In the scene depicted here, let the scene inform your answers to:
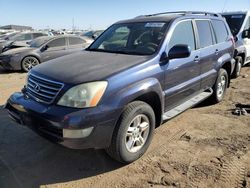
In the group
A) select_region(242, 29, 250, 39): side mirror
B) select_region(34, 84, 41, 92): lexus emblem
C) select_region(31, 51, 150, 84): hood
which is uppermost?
select_region(242, 29, 250, 39): side mirror

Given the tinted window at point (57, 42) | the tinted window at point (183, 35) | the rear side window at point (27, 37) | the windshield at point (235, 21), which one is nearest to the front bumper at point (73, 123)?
the tinted window at point (183, 35)

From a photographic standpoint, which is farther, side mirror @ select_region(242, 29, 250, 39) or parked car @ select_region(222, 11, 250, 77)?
side mirror @ select_region(242, 29, 250, 39)

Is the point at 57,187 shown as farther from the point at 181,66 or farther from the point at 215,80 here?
the point at 215,80

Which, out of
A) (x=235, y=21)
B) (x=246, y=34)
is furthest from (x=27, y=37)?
(x=246, y=34)

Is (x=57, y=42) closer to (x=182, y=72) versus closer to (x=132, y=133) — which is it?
(x=182, y=72)

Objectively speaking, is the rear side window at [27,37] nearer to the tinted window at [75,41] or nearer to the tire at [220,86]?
the tinted window at [75,41]

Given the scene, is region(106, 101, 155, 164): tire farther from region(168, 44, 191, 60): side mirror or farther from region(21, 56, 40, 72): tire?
region(21, 56, 40, 72): tire

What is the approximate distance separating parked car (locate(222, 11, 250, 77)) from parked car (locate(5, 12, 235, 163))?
394 centimetres

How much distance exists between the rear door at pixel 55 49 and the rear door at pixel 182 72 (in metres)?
7.34

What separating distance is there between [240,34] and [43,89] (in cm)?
739

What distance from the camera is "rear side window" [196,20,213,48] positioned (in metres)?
5.28

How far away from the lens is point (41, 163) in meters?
3.82

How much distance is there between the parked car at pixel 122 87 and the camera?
328 centimetres

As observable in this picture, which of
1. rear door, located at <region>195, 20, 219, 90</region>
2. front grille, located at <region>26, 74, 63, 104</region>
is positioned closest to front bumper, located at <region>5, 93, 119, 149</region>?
front grille, located at <region>26, 74, 63, 104</region>
